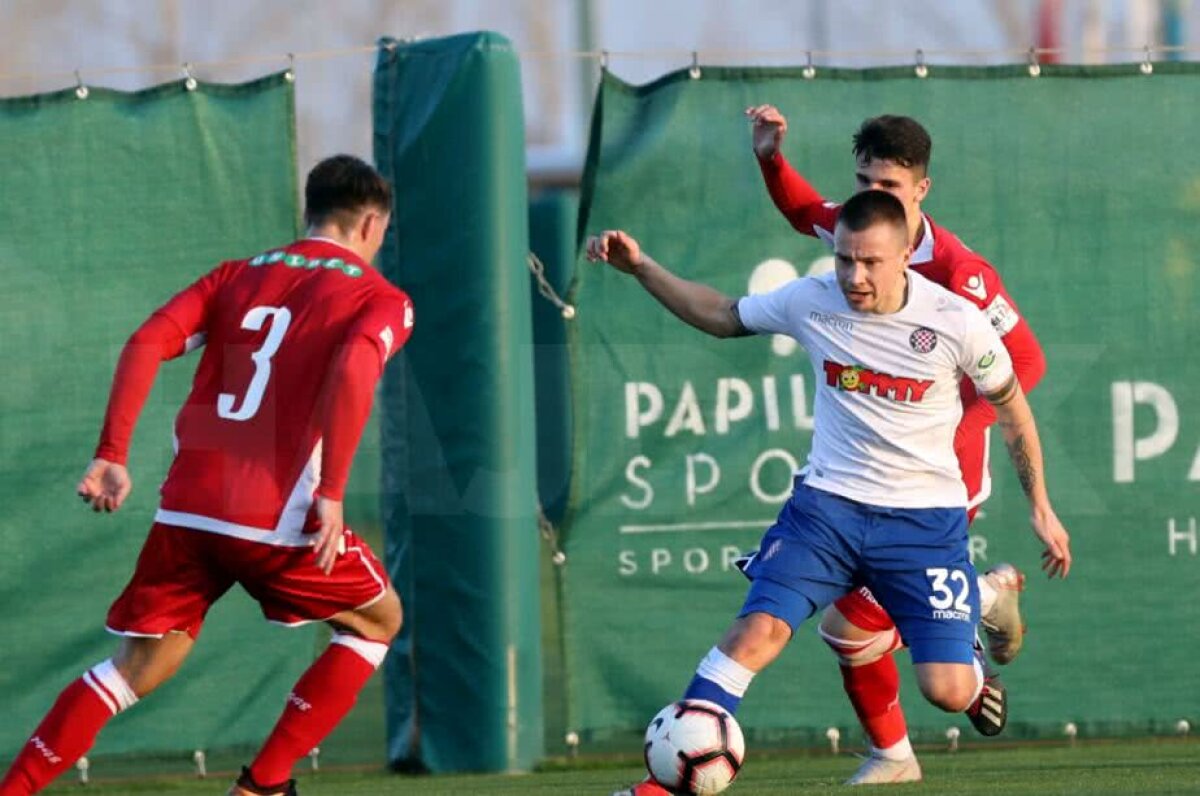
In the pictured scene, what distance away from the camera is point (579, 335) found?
8.67 m

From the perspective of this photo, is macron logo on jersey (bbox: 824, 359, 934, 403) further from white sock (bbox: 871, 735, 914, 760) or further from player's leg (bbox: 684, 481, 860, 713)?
white sock (bbox: 871, 735, 914, 760)

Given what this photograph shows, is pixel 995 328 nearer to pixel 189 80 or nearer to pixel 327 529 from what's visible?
pixel 327 529

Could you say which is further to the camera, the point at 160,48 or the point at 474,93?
the point at 160,48

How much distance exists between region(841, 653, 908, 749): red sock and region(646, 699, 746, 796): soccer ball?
58.3 inches

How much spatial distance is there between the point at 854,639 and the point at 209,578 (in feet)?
7.21

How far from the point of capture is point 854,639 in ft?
23.7

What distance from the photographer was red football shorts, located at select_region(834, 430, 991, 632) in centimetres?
714

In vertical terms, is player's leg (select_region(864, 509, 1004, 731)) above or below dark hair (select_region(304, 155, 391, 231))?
below

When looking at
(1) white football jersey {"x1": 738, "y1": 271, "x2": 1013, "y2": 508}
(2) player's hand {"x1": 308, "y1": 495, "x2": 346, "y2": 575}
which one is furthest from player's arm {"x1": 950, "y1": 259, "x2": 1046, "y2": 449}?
(2) player's hand {"x1": 308, "y1": 495, "x2": 346, "y2": 575}

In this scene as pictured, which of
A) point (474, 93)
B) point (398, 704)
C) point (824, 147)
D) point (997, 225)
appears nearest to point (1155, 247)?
point (997, 225)

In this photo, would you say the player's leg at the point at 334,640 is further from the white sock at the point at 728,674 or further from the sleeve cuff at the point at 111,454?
the white sock at the point at 728,674

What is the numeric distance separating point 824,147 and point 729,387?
104cm

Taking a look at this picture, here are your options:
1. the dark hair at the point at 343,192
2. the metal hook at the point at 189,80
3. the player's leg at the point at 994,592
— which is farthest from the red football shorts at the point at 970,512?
the metal hook at the point at 189,80

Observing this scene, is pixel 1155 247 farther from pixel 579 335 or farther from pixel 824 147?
pixel 579 335
